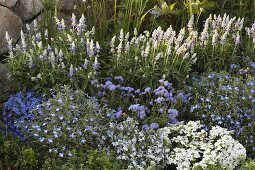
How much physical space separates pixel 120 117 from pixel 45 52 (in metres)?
0.96

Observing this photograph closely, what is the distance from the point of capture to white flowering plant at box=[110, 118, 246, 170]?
3676 mm

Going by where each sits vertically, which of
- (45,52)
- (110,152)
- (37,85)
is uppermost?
(45,52)

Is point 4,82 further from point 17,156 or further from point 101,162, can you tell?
point 101,162

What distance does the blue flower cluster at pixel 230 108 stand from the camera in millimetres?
4160

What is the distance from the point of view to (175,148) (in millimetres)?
3770

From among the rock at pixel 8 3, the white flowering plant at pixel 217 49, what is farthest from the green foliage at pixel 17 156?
the white flowering plant at pixel 217 49

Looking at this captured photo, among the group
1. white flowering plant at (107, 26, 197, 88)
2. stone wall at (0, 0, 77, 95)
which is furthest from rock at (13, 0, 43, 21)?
white flowering plant at (107, 26, 197, 88)

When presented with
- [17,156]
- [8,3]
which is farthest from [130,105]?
[8,3]

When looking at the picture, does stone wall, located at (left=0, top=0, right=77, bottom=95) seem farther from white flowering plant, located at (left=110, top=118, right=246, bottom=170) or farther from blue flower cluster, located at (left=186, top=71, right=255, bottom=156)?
blue flower cluster, located at (left=186, top=71, right=255, bottom=156)

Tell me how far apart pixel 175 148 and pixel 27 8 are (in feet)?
8.42

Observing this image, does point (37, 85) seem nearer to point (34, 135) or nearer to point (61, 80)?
point (61, 80)

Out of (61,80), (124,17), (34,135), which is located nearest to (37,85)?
(61,80)

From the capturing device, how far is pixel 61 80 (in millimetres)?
4500

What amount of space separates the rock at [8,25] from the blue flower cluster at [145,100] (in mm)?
1260
